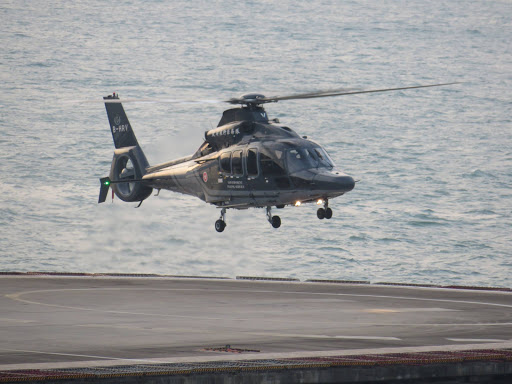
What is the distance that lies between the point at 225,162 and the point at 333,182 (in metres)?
6.22

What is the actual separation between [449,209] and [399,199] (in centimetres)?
803

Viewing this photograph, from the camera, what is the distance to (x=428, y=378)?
1214 inches

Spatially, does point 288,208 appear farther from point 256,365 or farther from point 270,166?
point 256,365

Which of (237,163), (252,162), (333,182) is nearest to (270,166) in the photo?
(252,162)

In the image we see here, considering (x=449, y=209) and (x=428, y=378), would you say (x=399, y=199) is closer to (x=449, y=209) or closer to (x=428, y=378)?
(x=449, y=209)

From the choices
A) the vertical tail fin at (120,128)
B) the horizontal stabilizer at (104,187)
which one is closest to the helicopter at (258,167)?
the horizontal stabilizer at (104,187)

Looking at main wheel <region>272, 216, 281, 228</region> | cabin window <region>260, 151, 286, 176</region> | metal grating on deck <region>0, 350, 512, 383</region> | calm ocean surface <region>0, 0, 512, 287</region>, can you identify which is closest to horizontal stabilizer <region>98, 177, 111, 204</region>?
cabin window <region>260, 151, 286, 176</region>

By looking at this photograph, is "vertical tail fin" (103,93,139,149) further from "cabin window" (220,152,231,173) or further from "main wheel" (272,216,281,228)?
"main wheel" (272,216,281,228)

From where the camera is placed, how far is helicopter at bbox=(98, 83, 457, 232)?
3825 cm

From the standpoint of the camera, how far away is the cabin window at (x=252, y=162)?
1581 inches

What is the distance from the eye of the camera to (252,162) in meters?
40.3

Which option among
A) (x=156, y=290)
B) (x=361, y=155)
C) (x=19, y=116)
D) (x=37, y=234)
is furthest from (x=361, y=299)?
(x=19, y=116)

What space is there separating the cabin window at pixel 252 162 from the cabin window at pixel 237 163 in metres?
0.49

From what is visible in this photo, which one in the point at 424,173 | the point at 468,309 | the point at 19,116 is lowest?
the point at 468,309
